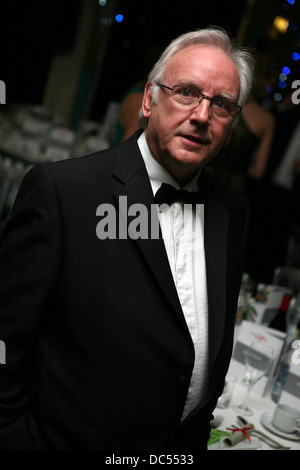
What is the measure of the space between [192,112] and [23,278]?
0.62 meters

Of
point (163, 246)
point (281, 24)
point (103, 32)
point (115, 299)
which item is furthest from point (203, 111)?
point (281, 24)

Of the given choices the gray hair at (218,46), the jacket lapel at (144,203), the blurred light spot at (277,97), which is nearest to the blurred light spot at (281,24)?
the blurred light spot at (277,97)

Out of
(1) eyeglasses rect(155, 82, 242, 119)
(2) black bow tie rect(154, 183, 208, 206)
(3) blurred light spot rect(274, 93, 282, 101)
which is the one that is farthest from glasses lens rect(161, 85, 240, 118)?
(3) blurred light spot rect(274, 93, 282, 101)

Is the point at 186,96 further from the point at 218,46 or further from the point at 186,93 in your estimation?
the point at 218,46

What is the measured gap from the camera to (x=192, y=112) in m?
1.21

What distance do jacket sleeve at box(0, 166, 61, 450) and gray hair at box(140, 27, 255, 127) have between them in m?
0.47

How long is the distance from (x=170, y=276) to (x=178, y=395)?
32 cm

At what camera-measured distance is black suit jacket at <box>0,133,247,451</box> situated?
1066 millimetres

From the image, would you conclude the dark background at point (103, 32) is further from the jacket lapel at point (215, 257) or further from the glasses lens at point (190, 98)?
the glasses lens at point (190, 98)

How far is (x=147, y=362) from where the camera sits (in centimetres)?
111

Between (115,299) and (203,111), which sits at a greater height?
(203,111)

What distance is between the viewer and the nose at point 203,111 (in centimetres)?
119

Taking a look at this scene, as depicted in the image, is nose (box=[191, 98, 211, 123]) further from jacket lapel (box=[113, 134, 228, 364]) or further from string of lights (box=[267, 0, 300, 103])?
string of lights (box=[267, 0, 300, 103])
